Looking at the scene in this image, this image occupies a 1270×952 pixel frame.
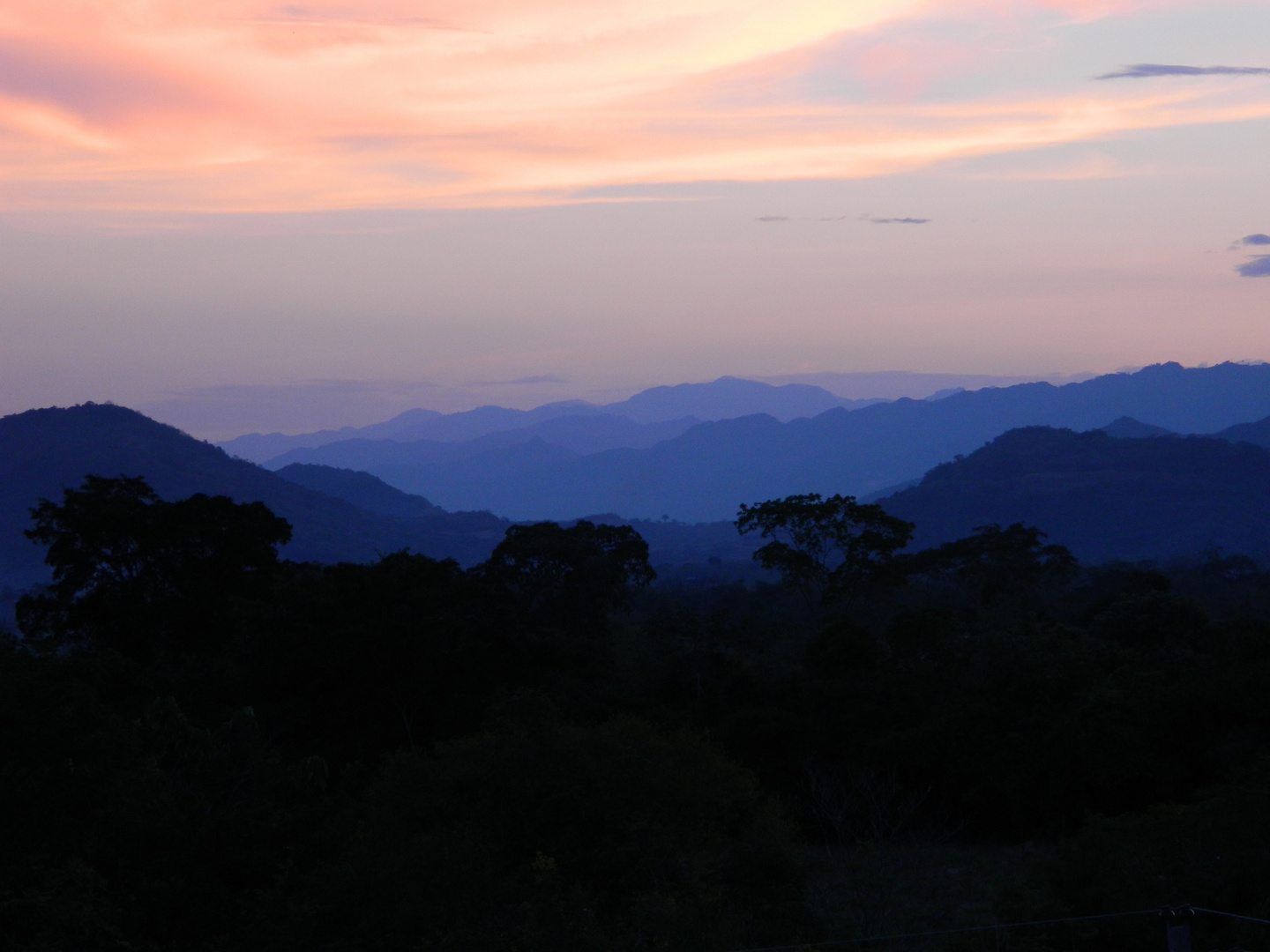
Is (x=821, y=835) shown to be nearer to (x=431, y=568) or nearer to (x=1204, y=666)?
(x=1204, y=666)

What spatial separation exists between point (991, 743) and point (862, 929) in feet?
28.8

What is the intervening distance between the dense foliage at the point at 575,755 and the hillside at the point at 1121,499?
292ft

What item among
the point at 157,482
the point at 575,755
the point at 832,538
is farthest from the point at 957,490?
the point at 575,755

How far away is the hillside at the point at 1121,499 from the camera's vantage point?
401 ft

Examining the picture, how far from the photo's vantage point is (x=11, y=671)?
17594 mm

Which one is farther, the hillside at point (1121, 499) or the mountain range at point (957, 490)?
the mountain range at point (957, 490)

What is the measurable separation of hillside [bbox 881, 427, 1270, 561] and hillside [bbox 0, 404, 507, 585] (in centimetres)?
6091

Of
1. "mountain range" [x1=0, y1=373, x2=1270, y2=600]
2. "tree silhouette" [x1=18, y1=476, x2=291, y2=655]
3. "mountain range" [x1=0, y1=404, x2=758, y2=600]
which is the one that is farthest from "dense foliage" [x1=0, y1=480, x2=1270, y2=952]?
"mountain range" [x1=0, y1=404, x2=758, y2=600]

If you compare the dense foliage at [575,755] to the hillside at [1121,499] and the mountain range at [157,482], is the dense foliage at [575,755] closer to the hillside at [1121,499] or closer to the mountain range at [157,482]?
the hillside at [1121,499]

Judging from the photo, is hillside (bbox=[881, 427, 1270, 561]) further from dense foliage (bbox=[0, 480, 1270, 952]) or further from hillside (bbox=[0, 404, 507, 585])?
dense foliage (bbox=[0, 480, 1270, 952])

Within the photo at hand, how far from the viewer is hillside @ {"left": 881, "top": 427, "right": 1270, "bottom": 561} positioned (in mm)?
122250

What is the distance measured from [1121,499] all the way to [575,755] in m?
129

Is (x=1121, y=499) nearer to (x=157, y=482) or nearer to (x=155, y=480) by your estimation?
(x=157, y=482)

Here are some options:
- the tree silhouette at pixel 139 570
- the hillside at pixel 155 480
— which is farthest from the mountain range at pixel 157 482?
the tree silhouette at pixel 139 570
